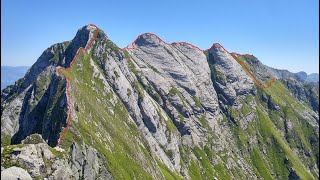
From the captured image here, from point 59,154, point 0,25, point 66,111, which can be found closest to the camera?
point 0,25

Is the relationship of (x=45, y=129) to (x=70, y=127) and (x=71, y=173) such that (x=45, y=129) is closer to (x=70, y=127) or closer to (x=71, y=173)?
(x=70, y=127)

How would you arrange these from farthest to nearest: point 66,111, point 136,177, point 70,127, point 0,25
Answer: point 136,177 < point 66,111 < point 70,127 < point 0,25

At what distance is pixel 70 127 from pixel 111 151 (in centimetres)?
3174

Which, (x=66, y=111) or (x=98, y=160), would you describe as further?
(x=66, y=111)

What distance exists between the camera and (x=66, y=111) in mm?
181000

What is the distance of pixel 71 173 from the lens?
136m

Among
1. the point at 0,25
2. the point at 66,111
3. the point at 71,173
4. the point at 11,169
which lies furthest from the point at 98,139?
the point at 0,25

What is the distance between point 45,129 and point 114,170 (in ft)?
154

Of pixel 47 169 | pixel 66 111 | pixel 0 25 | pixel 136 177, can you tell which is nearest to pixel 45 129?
pixel 66 111

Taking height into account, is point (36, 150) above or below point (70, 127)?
below

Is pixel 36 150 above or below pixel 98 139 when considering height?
below

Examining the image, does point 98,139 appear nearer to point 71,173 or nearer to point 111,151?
point 111,151

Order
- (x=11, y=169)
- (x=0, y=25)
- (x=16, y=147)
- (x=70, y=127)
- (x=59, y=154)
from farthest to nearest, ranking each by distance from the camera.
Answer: (x=70, y=127)
(x=59, y=154)
(x=16, y=147)
(x=11, y=169)
(x=0, y=25)

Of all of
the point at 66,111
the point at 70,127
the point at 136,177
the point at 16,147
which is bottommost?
the point at 136,177
